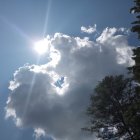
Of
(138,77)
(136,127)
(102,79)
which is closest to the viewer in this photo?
(138,77)

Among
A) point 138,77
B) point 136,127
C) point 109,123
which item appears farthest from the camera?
point 109,123

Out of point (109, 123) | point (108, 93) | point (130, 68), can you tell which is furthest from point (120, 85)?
point (130, 68)

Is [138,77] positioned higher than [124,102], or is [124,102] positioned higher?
[124,102]

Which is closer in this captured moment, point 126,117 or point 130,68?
point 130,68

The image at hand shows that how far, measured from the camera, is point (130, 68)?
2477cm

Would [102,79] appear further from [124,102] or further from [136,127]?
[136,127]

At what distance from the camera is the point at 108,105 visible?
31.2 metres

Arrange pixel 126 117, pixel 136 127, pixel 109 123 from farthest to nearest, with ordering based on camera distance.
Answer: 1. pixel 109 123
2. pixel 136 127
3. pixel 126 117

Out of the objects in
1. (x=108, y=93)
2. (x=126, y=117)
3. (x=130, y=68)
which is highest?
(x=108, y=93)

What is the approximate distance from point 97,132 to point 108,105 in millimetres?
2841

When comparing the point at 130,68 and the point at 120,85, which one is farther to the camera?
the point at 120,85

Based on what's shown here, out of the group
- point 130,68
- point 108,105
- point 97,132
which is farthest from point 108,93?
point 130,68

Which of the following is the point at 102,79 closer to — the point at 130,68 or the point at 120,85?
the point at 120,85

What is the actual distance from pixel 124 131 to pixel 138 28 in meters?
9.85
